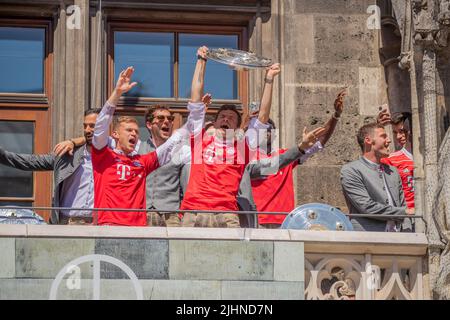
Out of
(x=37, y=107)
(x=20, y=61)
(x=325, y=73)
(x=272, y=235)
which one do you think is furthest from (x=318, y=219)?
(x=20, y=61)

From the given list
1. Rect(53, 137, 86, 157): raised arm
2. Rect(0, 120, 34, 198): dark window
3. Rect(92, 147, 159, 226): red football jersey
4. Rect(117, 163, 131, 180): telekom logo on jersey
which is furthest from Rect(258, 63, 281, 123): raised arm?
Rect(0, 120, 34, 198): dark window

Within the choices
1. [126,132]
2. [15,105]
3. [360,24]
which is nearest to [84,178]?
[126,132]

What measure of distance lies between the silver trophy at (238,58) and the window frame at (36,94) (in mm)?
2454

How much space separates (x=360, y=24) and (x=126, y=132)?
3.82m

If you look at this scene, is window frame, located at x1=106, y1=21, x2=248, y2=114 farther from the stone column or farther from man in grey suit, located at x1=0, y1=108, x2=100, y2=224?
man in grey suit, located at x1=0, y1=108, x2=100, y2=224

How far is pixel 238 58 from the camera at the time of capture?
65.0 feet

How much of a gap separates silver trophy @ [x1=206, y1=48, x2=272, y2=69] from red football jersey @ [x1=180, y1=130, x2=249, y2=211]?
2.59ft

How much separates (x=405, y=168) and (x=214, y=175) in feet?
7.28

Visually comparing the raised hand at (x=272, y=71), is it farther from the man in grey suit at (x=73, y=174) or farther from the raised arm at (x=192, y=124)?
the man in grey suit at (x=73, y=174)

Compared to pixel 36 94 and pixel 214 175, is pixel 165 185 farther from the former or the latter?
pixel 36 94

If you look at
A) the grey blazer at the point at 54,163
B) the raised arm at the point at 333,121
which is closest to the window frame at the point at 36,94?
the grey blazer at the point at 54,163

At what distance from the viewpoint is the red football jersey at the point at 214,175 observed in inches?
745

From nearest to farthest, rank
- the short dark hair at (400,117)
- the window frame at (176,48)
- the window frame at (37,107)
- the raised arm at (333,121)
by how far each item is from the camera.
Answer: the raised arm at (333,121), the short dark hair at (400,117), the window frame at (37,107), the window frame at (176,48)
